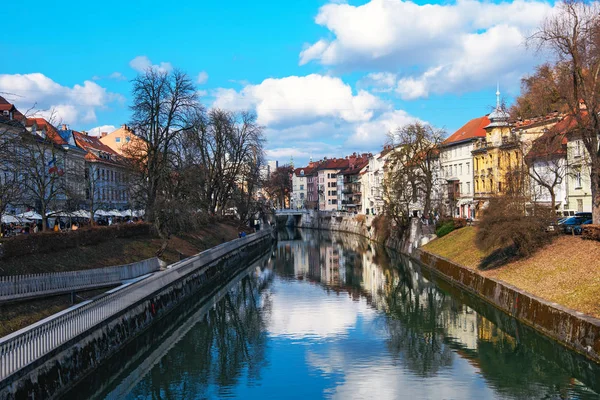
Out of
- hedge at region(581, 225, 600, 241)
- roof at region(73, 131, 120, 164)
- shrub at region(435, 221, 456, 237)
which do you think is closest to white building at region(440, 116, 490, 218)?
shrub at region(435, 221, 456, 237)

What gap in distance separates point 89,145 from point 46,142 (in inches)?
1674

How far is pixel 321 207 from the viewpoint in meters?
166

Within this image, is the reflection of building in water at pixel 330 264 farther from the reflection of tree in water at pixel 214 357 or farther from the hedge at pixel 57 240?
the hedge at pixel 57 240

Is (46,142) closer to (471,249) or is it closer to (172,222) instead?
(172,222)

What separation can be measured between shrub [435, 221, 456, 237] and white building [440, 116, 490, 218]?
1717 cm

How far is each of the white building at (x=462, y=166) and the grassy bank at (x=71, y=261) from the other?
3600 centimetres

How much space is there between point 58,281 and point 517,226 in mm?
20750

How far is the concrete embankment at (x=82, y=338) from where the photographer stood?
45.5ft

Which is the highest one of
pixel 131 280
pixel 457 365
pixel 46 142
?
pixel 46 142

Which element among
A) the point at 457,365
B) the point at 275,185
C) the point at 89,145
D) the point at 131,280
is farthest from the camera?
the point at 275,185

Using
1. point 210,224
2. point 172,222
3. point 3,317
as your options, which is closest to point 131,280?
point 3,317

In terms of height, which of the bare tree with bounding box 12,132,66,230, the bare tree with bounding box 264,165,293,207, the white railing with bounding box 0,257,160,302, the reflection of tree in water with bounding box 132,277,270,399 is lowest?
the reflection of tree in water with bounding box 132,277,270,399

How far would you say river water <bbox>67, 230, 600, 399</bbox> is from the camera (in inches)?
723

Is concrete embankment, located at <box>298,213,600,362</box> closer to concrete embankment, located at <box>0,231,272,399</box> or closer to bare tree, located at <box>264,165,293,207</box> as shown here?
concrete embankment, located at <box>0,231,272,399</box>
